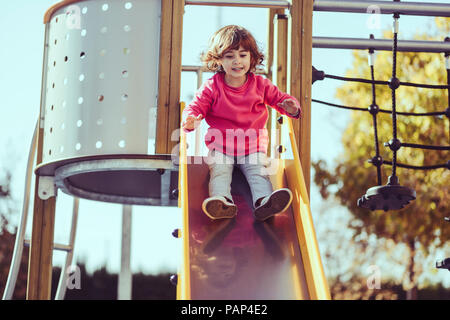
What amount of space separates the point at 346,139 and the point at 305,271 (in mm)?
10606

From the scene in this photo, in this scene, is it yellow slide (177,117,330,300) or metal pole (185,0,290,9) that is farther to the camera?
metal pole (185,0,290,9)

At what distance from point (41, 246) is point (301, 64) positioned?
7.91ft

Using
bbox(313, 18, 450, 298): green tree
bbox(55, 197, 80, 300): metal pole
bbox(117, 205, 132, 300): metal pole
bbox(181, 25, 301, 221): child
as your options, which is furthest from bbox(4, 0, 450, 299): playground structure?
bbox(313, 18, 450, 298): green tree

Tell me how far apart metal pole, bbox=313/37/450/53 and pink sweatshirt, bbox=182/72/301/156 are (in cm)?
94

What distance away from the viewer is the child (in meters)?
4.02

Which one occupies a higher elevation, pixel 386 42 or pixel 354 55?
pixel 354 55

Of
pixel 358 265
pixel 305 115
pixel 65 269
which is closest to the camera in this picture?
pixel 305 115

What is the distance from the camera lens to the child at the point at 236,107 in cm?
402

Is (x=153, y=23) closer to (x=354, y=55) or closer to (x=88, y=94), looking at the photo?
(x=88, y=94)

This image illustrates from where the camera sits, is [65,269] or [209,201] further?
[65,269]

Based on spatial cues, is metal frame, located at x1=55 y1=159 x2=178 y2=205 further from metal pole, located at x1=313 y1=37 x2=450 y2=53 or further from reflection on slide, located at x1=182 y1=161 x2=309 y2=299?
metal pole, located at x1=313 y1=37 x2=450 y2=53
